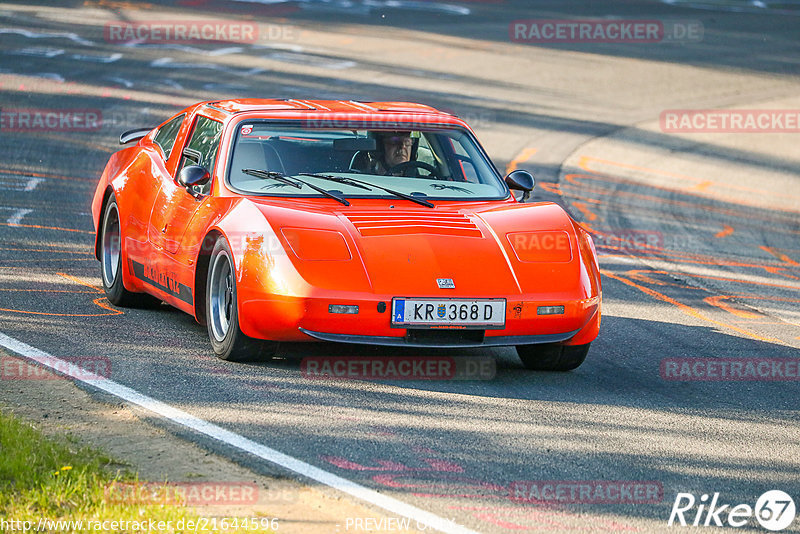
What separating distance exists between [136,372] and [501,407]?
2.04 m

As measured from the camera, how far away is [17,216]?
12.2 meters

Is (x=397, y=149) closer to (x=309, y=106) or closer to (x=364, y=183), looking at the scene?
(x=364, y=183)

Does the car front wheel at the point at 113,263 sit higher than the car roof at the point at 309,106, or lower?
lower

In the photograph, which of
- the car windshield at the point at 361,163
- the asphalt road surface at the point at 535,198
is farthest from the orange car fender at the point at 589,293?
the car windshield at the point at 361,163

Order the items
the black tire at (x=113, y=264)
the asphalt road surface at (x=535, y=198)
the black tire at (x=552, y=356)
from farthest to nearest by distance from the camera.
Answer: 1. the black tire at (x=113, y=264)
2. the black tire at (x=552, y=356)
3. the asphalt road surface at (x=535, y=198)

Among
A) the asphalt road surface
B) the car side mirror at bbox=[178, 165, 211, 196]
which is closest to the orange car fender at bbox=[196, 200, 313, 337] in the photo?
the asphalt road surface

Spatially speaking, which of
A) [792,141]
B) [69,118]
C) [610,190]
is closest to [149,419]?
[610,190]

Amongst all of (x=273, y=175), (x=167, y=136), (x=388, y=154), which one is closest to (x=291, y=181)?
(x=273, y=175)

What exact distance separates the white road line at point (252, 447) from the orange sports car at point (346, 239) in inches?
35.4

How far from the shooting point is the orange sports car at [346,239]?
22.2 ft

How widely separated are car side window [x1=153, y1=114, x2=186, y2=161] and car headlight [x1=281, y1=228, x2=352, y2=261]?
2.28m

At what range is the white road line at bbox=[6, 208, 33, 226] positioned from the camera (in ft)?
38.9

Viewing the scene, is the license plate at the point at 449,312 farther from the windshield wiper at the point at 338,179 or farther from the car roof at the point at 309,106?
the car roof at the point at 309,106

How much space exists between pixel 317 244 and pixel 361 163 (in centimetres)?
138
